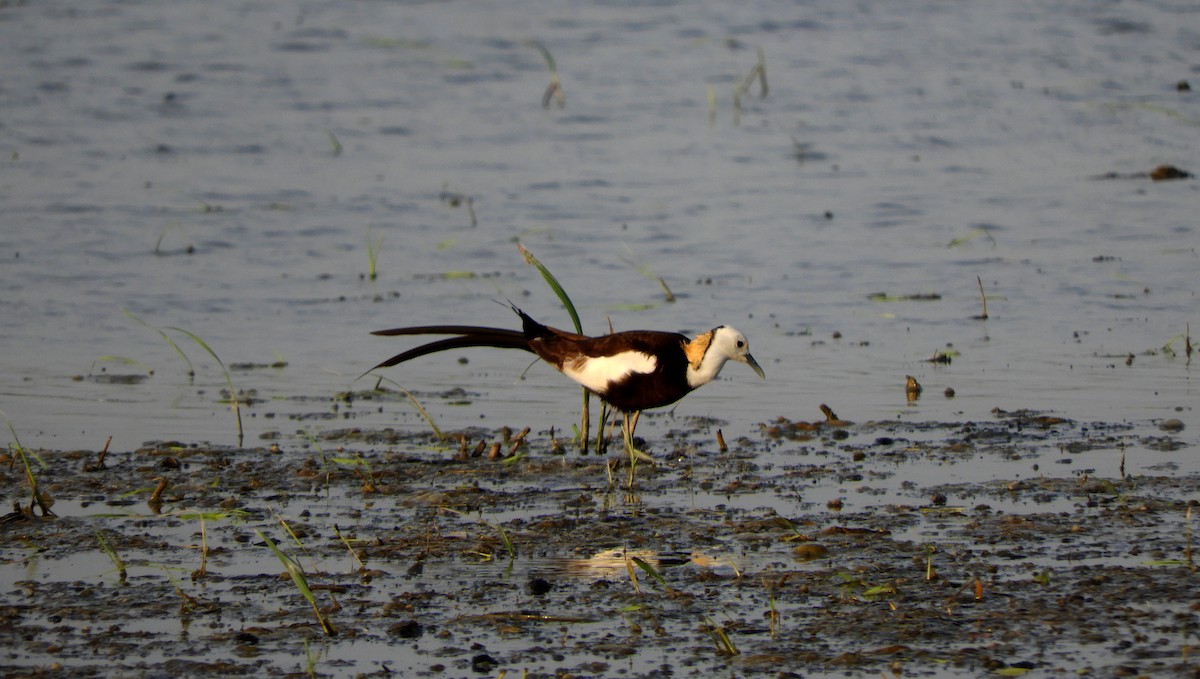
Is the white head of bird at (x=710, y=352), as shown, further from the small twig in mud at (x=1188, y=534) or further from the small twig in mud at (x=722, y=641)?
the small twig in mud at (x=722, y=641)

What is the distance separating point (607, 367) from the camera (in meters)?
6.77

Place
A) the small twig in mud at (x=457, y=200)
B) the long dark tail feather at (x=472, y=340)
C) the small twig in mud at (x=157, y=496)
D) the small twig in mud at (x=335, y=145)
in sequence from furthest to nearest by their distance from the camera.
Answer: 1. the small twig in mud at (x=335, y=145)
2. the small twig in mud at (x=457, y=200)
3. the long dark tail feather at (x=472, y=340)
4. the small twig in mud at (x=157, y=496)

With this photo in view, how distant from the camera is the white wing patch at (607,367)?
22.0 ft

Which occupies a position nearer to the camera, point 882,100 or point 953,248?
point 953,248

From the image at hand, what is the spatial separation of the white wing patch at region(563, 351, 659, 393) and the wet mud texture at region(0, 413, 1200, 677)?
0.34 meters

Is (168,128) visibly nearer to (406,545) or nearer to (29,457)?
(29,457)

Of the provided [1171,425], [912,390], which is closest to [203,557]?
[912,390]

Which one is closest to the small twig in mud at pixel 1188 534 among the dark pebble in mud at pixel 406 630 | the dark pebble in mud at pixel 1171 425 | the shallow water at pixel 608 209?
the shallow water at pixel 608 209

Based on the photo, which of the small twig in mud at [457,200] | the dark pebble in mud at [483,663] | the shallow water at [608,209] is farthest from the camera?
the small twig in mud at [457,200]

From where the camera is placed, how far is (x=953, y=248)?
1092 cm

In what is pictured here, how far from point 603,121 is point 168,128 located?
12.8 feet

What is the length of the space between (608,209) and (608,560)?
6.88m

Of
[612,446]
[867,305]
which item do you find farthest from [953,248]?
[612,446]

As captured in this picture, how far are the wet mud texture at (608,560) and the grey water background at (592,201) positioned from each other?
2.04 feet
